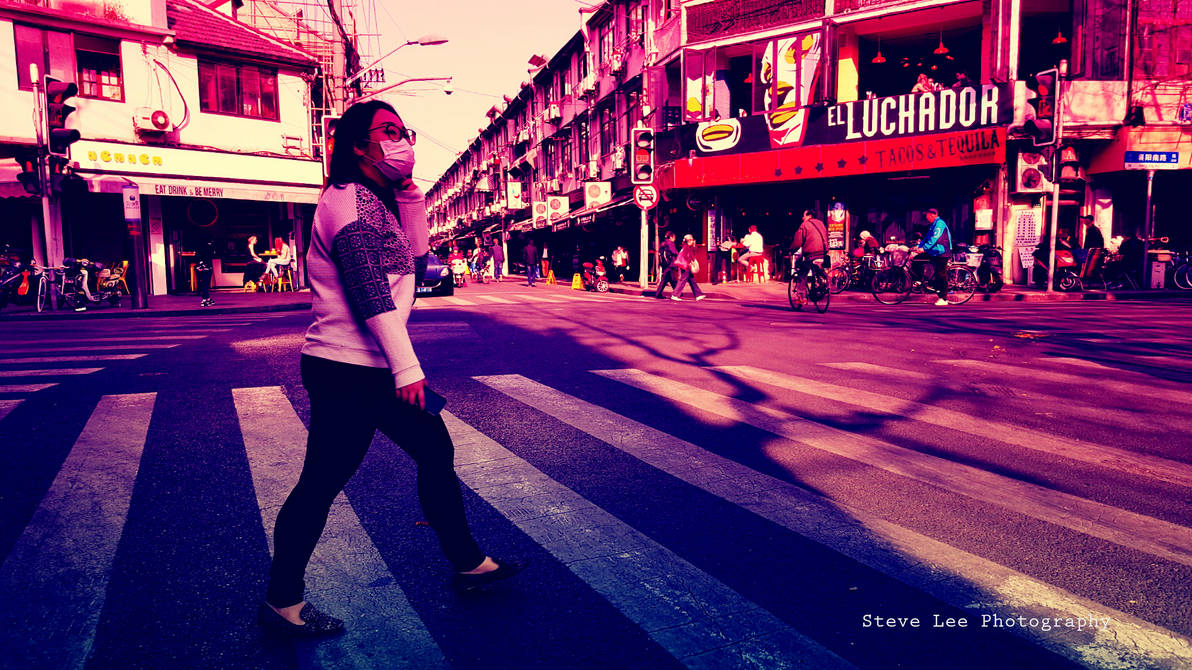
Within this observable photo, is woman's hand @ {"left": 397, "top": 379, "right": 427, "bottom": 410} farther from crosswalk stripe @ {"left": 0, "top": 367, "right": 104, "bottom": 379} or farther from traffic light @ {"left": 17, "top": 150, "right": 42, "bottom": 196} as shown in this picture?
traffic light @ {"left": 17, "top": 150, "right": 42, "bottom": 196}

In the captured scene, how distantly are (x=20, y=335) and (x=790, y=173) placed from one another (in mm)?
19125

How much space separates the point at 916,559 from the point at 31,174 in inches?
682

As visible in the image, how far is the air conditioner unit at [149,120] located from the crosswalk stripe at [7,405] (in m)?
18.6

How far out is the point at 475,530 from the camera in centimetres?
343

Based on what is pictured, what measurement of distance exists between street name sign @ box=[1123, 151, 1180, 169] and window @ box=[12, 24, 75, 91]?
91.4ft

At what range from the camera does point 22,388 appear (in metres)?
6.82

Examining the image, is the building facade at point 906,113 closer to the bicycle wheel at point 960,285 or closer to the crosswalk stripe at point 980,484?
the bicycle wheel at point 960,285

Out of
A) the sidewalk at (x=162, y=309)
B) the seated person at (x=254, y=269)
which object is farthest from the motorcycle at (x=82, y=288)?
the seated person at (x=254, y=269)

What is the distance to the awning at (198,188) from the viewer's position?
67.6 feet

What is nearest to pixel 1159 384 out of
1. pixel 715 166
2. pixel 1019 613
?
pixel 1019 613

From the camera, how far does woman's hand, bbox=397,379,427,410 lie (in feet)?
8.21

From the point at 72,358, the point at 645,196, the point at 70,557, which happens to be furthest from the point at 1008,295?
the point at 70,557

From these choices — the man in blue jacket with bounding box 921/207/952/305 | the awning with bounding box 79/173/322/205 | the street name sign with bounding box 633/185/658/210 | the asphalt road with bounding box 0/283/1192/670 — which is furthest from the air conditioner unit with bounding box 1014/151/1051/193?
the awning with bounding box 79/173/322/205

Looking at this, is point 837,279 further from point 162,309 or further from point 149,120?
point 149,120
